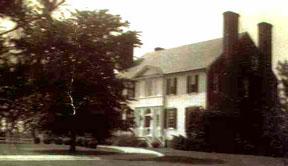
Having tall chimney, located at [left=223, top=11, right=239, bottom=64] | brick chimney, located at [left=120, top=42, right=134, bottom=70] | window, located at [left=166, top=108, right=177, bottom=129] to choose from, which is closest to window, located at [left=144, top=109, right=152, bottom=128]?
window, located at [left=166, top=108, right=177, bottom=129]

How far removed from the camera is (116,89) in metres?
15.0

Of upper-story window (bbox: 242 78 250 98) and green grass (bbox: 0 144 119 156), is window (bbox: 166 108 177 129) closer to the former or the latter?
upper-story window (bbox: 242 78 250 98)

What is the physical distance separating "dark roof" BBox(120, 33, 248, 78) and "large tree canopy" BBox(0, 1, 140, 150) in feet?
53.9

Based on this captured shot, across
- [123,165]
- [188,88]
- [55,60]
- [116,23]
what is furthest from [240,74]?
[55,60]

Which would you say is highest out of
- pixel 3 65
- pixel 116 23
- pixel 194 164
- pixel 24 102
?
pixel 116 23

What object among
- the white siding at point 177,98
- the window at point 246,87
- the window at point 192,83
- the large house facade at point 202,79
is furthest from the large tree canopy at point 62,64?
the window at point 246,87

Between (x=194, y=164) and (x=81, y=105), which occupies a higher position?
(x=81, y=105)

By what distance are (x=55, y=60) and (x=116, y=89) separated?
21.6ft

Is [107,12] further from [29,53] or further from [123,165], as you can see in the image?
[123,165]

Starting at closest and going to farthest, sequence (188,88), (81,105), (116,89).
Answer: (81,105) → (116,89) → (188,88)

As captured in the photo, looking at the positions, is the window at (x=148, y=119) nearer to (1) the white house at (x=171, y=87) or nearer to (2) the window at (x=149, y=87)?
(1) the white house at (x=171, y=87)

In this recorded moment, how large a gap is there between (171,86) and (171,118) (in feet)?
7.96

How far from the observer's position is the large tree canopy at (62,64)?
7312 millimetres

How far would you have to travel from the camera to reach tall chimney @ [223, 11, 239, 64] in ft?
96.2
